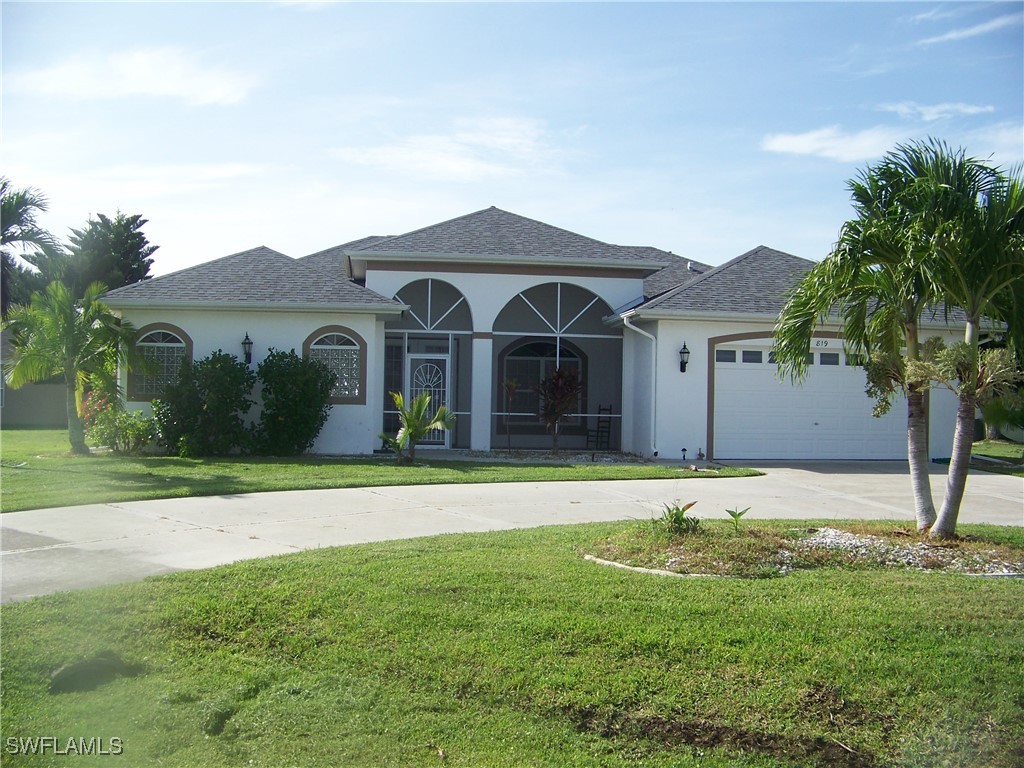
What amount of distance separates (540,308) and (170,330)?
9251 mm

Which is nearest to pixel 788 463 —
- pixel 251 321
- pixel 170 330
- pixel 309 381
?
pixel 309 381

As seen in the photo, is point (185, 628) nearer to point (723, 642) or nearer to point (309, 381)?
point (723, 642)

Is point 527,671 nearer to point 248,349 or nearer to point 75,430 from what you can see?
point 248,349

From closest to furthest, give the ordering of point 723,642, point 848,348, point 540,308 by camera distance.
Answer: point 723,642 < point 848,348 < point 540,308

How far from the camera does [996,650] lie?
5965 mm

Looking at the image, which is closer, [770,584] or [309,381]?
[770,584]

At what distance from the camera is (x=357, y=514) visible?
36.2 ft

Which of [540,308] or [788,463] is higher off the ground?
[540,308]

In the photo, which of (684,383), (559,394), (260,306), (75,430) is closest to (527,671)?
(559,394)

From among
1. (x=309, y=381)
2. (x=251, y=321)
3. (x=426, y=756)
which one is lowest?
(x=426, y=756)

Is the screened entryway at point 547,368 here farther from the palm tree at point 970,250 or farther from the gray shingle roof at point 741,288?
the palm tree at point 970,250

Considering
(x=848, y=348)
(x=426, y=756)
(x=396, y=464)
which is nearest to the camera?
(x=426, y=756)

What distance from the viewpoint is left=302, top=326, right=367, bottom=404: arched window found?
19.2 m

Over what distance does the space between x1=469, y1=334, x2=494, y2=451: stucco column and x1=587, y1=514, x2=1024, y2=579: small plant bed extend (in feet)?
37.4
